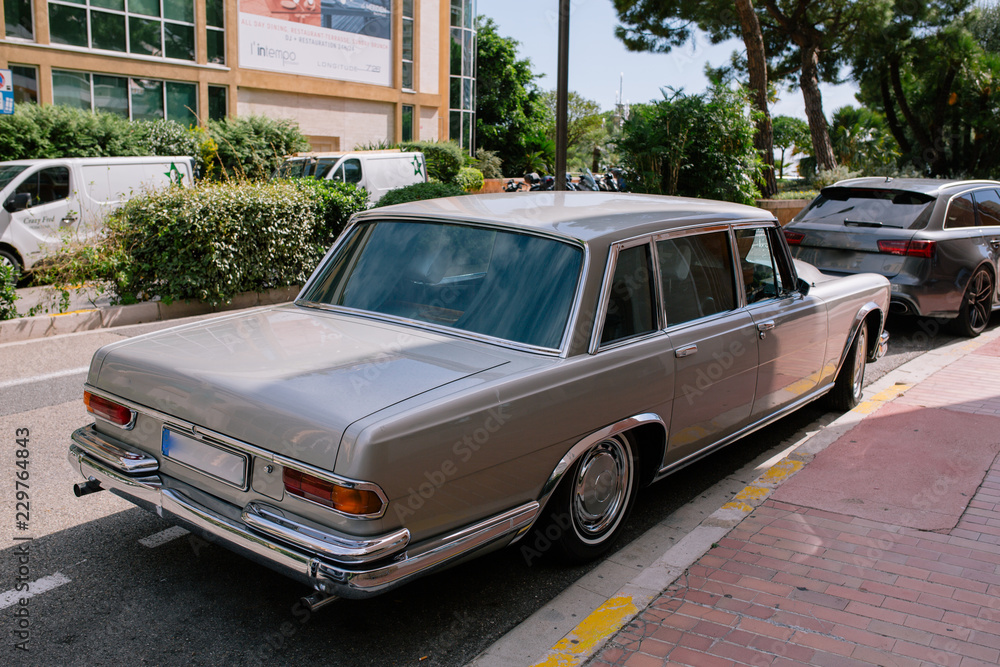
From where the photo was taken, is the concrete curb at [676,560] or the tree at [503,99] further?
the tree at [503,99]

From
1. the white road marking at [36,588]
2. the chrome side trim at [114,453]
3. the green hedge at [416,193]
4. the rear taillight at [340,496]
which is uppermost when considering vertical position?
the green hedge at [416,193]

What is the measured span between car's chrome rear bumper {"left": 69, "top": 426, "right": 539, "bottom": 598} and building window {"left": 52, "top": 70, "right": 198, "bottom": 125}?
20.6 metres

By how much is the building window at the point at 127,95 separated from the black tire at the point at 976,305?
19054 mm

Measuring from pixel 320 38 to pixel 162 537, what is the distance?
28028 millimetres

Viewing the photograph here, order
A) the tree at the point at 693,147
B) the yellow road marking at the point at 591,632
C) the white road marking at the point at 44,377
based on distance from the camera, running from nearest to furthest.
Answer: the yellow road marking at the point at 591,632 < the white road marking at the point at 44,377 < the tree at the point at 693,147

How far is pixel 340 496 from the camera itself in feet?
8.84

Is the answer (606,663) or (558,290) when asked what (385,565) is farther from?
(558,290)

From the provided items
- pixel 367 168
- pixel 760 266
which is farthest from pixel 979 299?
pixel 367 168

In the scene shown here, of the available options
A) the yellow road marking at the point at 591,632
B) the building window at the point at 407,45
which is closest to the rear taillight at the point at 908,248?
the yellow road marking at the point at 591,632

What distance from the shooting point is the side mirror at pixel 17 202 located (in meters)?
11.3

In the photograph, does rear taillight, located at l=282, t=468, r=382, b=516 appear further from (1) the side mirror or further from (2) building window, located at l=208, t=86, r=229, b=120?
(2) building window, located at l=208, t=86, r=229, b=120

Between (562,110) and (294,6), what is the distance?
2121 centimetres

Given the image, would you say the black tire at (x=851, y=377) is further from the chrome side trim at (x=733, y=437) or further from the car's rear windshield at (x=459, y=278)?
the car's rear windshield at (x=459, y=278)

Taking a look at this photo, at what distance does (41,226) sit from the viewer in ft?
38.3
